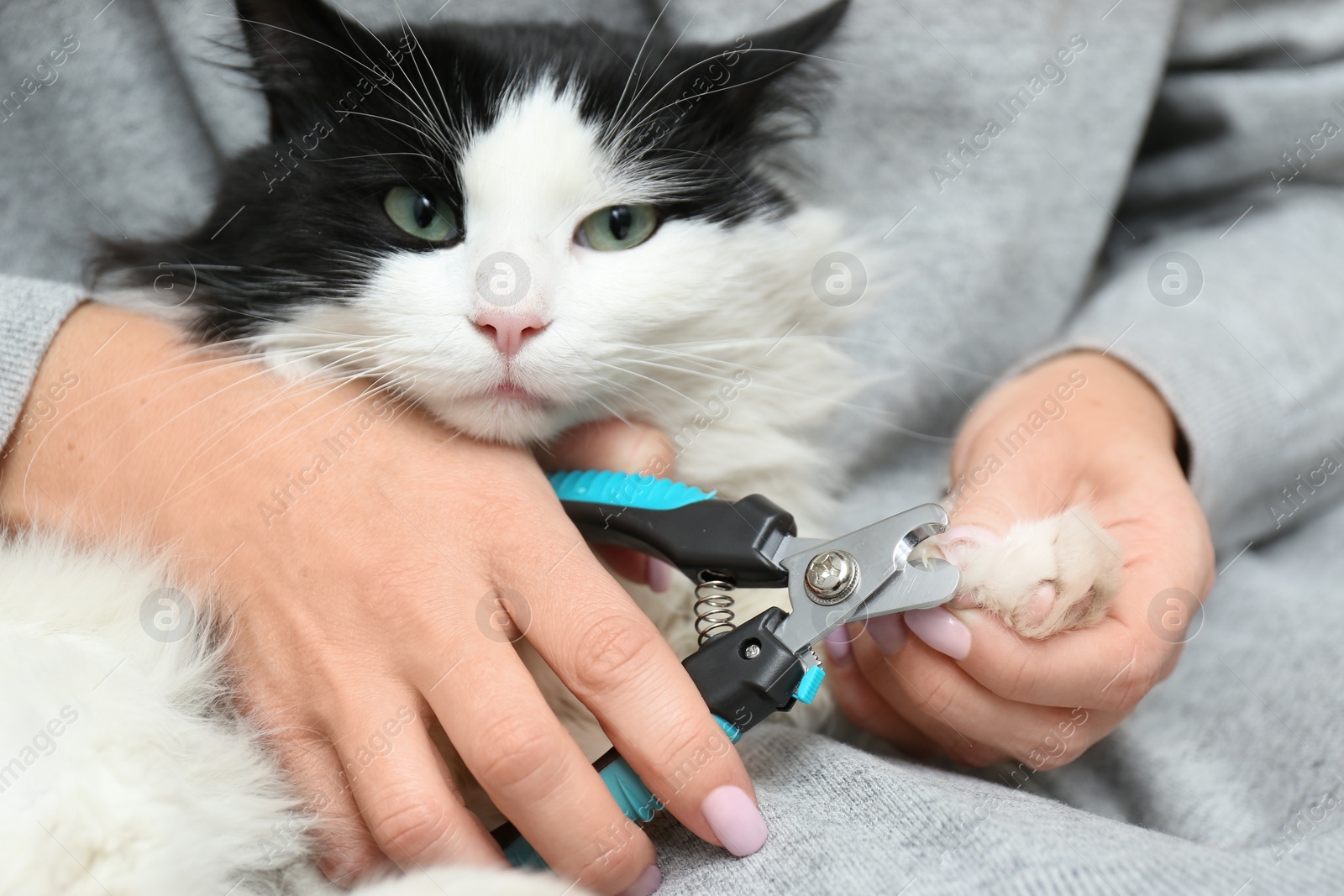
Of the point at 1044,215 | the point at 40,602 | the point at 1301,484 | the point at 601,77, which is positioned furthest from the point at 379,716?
the point at 1301,484

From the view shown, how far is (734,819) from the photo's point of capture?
2.42 ft

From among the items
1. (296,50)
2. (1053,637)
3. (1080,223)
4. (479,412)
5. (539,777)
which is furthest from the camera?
(1080,223)

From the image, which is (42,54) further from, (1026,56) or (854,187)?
(1026,56)

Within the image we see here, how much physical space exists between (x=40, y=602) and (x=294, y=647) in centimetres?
25

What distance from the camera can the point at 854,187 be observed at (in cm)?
150

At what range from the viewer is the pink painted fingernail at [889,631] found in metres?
0.86

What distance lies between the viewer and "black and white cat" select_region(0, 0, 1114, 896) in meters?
0.76

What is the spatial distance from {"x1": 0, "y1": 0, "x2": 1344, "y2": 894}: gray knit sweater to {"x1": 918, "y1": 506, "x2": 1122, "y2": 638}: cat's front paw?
0.98 feet

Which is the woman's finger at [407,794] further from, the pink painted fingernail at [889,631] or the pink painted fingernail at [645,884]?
the pink painted fingernail at [889,631]

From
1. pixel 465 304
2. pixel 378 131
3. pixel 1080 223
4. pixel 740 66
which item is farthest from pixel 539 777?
pixel 1080 223

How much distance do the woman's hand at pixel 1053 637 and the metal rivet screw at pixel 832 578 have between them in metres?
0.11

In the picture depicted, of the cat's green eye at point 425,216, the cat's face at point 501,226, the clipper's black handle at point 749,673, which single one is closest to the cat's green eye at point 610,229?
the cat's face at point 501,226

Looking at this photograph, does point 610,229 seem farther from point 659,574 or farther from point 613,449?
point 659,574

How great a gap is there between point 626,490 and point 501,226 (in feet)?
1.09
